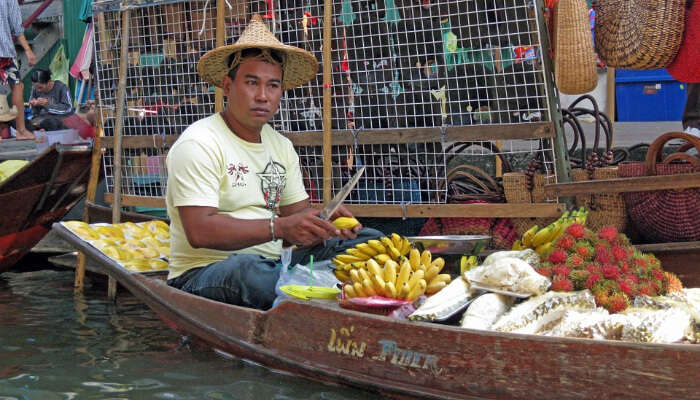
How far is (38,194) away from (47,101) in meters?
4.29

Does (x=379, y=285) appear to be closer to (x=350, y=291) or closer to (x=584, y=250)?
(x=350, y=291)

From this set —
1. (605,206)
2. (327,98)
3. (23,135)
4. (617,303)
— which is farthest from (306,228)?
(23,135)

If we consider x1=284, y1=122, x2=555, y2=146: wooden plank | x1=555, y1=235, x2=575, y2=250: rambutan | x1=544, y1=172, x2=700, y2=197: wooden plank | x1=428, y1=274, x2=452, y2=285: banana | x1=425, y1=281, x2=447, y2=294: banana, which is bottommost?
x1=425, y1=281, x2=447, y2=294: banana

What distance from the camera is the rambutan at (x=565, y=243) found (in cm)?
340

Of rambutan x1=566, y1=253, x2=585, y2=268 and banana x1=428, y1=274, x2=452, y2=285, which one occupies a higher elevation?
rambutan x1=566, y1=253, x2=585, y2=268

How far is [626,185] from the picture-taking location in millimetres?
4422

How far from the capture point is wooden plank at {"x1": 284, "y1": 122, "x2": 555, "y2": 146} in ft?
15.8

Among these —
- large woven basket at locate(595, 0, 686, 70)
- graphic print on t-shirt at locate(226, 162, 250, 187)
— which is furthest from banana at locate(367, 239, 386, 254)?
large woven basket at locate(595, 0, 686, 70)

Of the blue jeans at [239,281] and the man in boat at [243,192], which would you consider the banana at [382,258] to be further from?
the blue jeans at [239,281]

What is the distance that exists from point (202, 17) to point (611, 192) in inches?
132

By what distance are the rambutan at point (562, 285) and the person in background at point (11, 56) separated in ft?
26.9

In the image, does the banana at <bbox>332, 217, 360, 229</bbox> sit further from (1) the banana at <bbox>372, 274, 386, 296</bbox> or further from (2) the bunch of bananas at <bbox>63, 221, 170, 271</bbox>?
(2) the bunch of bananas at <bbox>63, 221, 170, 271</bbox>

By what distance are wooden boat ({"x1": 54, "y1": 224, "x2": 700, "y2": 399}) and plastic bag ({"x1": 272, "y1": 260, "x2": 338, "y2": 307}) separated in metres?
0.22

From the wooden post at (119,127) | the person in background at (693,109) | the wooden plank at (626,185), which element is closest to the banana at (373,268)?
the wooden plank at (626,185)
